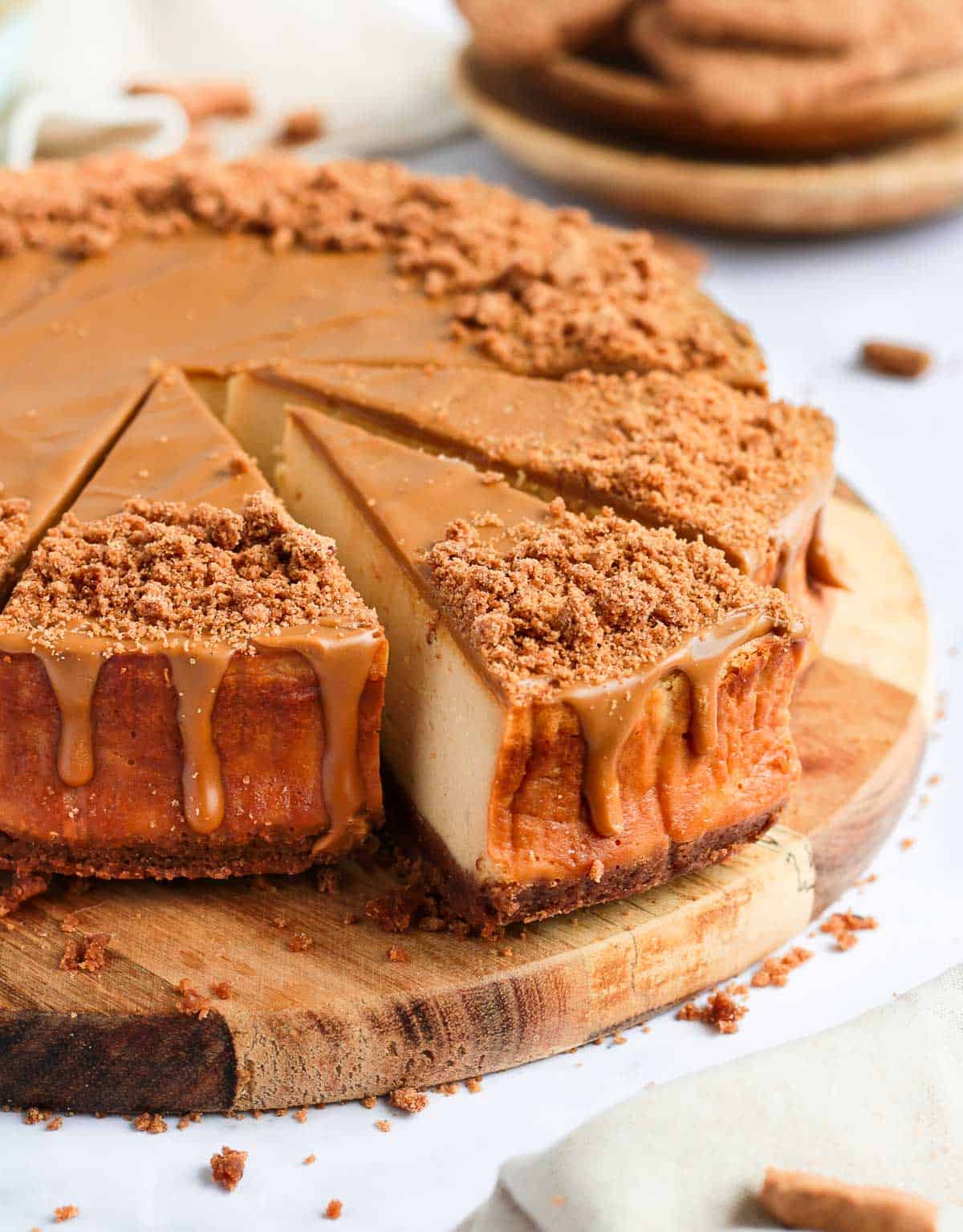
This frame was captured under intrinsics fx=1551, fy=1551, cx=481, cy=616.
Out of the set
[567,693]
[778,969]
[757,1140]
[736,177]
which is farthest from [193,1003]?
[736,177]

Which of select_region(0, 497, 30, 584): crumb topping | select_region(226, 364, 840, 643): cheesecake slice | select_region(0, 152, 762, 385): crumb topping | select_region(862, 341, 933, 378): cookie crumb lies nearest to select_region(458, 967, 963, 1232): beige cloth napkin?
select_region(226, 364, 840, 643): cheesecake slice

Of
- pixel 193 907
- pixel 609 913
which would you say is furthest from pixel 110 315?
pixel 609 913

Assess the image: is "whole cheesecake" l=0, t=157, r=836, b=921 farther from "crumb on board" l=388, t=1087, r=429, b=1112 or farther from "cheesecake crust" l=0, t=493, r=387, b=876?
"crumb on board" l=388, t=1087, r=429, b=1112

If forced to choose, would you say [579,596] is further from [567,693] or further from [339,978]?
[339,978]

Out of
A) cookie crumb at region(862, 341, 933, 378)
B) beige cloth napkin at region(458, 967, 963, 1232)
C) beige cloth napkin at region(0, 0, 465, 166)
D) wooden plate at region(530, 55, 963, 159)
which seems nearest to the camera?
beige cloth napkin at region(458, 967, 963, 1232)

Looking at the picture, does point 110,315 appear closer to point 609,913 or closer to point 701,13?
point 609,913

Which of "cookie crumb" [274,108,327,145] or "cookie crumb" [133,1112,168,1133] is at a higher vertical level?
"cookie crumb" [274,108,327,145]

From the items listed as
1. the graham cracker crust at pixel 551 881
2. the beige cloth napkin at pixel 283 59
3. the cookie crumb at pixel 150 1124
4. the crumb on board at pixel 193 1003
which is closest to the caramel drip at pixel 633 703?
the graham cracker crust at pixel 551 881
